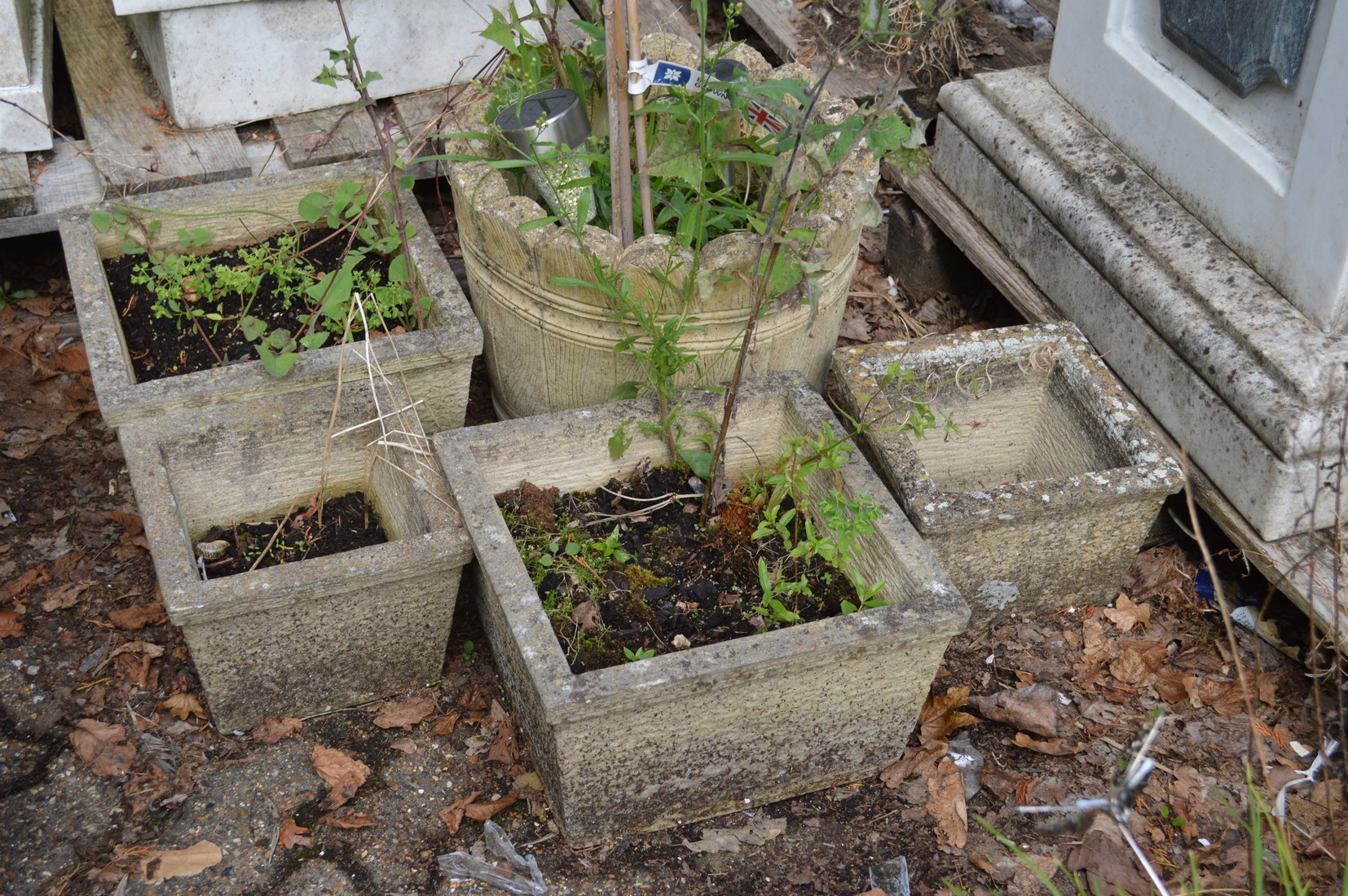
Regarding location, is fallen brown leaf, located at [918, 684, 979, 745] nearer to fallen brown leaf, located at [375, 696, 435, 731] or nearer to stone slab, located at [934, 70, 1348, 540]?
stone slab, located at [934, 70, 1348, 540]

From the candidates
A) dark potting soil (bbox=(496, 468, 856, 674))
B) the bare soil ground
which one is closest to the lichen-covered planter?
dark potting soil (bbox=(496, 468, 856, 674))

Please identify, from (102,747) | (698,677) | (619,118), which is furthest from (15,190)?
(698,677)

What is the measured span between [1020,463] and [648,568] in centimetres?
107

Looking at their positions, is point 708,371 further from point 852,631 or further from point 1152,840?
point 1152,840

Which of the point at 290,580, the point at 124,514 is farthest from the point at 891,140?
the point at 124,514

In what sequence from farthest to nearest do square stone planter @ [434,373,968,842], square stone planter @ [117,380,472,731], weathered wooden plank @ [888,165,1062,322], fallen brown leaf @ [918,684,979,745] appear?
weathered wooden plank @ [888,165,1062,322]
fallen brown leaf @ [918,684,979,745]
square stone planter @ [117,380,472,731]
square stone planter @ [434,373,968,842]

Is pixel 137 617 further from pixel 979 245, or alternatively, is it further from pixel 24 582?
pixel 979 245

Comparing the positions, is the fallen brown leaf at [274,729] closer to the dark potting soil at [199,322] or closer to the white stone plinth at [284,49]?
the dark potting soil at [199,322]

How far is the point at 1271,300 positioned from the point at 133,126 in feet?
9.92

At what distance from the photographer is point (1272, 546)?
2666 millimetres

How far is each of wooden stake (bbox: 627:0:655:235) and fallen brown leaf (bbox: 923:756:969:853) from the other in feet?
4.11

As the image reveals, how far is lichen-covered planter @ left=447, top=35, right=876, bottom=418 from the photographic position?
8.20 ft

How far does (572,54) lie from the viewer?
2982 mm

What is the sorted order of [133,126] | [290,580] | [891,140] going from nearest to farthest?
1. [891,140]
2. [290,580]
3. [133,126]
